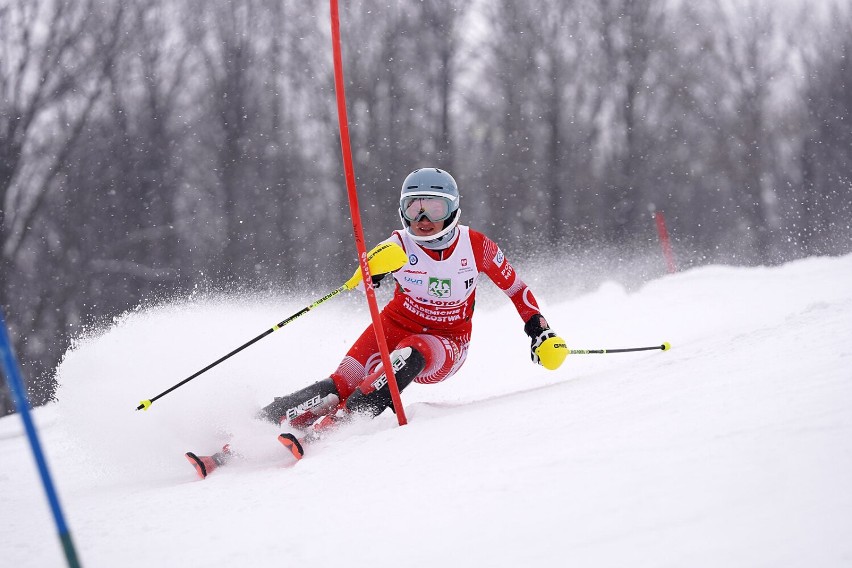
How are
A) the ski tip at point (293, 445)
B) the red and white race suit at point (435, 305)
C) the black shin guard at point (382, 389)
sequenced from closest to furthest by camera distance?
the ski tip at point (293, 445)
the black shin guard at point (382, 389)
the red and white race suit at point (435, 305)

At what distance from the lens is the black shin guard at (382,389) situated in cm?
370

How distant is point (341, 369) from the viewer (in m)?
4.17

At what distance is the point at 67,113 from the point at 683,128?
1457 cm

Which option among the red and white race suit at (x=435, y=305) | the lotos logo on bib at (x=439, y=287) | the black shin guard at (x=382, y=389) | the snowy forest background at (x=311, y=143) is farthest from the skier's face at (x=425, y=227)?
the snowy forest background at (x=311, y=143)

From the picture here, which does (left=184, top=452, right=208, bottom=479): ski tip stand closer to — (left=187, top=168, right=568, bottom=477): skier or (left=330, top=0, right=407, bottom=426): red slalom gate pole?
(left=187, top=168, right=568, bottom=477): skier

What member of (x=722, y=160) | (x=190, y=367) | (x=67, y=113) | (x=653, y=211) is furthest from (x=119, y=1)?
(x=722, y=160)

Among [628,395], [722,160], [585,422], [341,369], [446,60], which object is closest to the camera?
[585,422]

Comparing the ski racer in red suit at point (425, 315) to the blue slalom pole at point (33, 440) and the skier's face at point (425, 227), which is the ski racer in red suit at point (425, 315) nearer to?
the skier's face at point (425, 227)

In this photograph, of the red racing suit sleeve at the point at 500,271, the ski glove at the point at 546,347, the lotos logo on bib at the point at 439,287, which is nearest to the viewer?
the ski glove at the point at 546,347

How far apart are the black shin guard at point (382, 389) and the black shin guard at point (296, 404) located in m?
0.20

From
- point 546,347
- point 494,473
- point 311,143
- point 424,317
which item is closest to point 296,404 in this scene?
point 424,317

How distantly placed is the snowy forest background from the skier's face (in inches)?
401

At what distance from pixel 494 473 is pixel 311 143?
572 inches

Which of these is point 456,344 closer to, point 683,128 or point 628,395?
point 628,395
